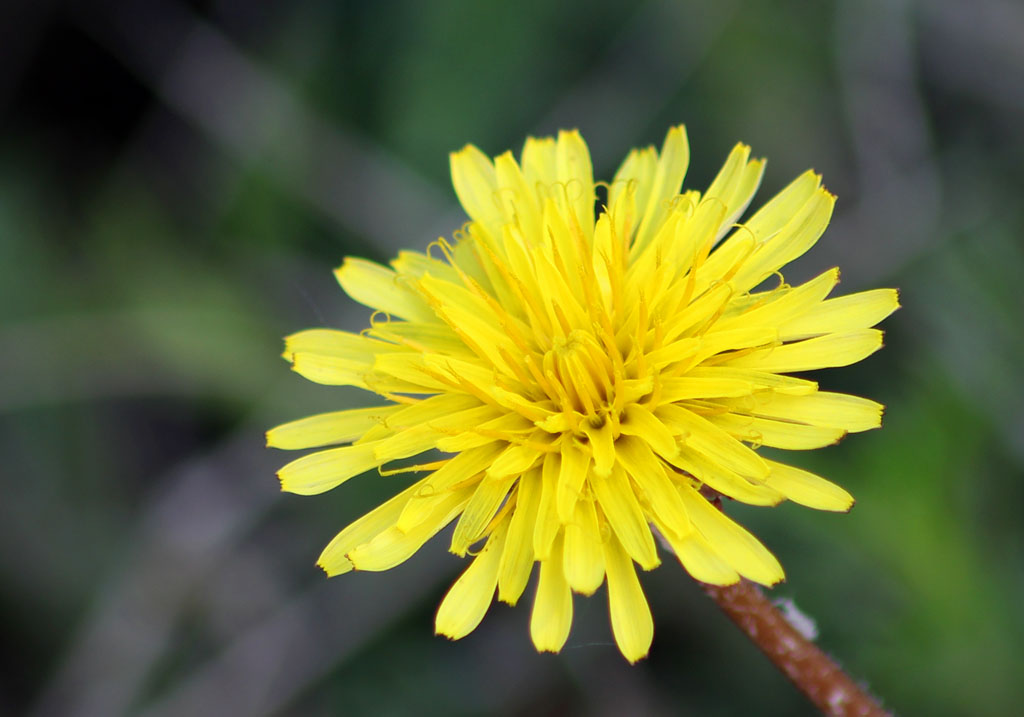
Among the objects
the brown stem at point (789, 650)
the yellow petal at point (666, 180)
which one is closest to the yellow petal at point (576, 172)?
the yellow petal at point (666, 180)

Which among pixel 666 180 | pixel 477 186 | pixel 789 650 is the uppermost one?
pixel 477 186

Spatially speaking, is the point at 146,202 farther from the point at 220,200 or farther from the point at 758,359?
the point at 758,359

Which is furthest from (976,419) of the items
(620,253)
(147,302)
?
(147,302)

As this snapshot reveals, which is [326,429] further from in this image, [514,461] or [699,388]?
[699,388]

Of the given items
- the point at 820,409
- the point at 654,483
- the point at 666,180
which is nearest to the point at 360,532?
the point at 654,483

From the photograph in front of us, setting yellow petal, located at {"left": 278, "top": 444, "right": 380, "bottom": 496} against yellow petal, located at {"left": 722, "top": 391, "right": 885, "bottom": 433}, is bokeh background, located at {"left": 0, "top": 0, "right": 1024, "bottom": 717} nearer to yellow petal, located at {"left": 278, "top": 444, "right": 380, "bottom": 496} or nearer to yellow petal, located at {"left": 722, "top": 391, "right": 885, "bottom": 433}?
yellow petal, located at {"left": 722, "top": 391, "right": 885, "bottom": 433}

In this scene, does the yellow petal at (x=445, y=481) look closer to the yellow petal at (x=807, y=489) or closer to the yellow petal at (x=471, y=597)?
the yellow petal at (x=471, y=597)
